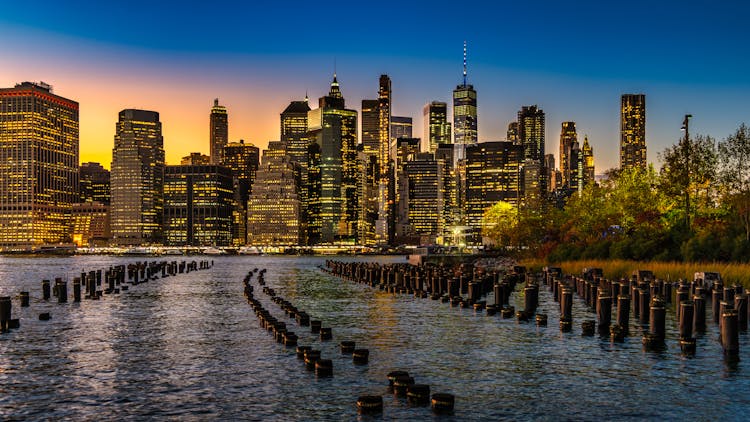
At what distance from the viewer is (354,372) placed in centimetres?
2347

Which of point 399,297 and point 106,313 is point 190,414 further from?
point 399,297

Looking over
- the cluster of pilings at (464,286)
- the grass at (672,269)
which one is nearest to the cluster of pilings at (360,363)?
the cluster of pilings at (464,286)

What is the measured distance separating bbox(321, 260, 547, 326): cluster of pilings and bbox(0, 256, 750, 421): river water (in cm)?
158

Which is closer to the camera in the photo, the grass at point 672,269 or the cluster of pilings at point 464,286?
the cluster of pilings at point 464,286

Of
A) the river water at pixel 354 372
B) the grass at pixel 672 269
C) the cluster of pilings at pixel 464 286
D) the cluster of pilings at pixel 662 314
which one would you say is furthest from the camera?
the grass at pixel 672 269

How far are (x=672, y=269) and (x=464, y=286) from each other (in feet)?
49.6

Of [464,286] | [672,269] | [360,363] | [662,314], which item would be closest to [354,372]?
[360,363]

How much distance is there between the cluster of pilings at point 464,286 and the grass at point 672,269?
5980mm

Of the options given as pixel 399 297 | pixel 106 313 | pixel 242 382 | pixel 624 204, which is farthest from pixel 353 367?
pixel 624 204

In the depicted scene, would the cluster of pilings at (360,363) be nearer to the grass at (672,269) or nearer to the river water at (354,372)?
the river water at (354,372)

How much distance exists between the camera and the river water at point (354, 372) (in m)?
18.9

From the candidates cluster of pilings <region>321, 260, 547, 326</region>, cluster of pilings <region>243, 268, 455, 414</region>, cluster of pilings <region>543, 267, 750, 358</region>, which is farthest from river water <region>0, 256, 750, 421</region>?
cluster of pilings <region>321, 260, 547, 326</region>

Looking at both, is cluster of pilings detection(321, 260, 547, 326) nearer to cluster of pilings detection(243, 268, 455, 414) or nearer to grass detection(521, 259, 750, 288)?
grass detection(521, 259, 750, 288)

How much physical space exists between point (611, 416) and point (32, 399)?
589 inches
